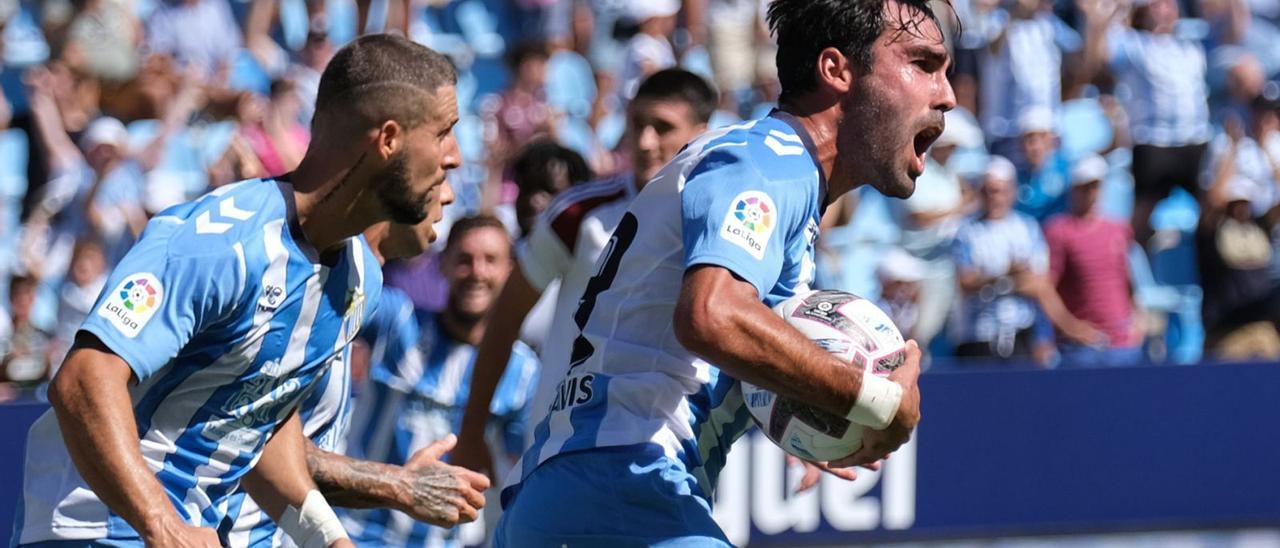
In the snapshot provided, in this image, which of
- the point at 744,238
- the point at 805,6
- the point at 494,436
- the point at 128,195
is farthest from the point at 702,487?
the point at 128,195

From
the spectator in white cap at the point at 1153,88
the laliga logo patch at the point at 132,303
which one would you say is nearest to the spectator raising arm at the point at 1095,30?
the spectator in white cap at the point at 1153,88

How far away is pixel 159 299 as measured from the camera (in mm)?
3943

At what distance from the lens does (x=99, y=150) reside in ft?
35.6

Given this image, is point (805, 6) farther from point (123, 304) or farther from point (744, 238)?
point (123, 304)

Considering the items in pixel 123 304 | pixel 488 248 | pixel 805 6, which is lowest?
pixel 488 248

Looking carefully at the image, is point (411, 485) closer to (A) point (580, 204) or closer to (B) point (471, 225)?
(A) point (580, 204)

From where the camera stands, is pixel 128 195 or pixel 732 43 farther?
pixel 732 43

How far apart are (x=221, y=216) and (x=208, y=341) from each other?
0.28 metres

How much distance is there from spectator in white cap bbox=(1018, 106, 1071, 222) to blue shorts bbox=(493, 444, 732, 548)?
8887mm

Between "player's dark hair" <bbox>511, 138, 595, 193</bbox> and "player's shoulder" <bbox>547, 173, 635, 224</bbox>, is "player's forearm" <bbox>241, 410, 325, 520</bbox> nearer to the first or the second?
"player's shoulder" <bbox>547, 173, 635, 224</bbox>

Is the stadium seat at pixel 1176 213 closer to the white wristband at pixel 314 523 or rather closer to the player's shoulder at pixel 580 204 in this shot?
the player's shoulder at pixel 580 204

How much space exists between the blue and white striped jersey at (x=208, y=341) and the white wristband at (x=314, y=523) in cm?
17

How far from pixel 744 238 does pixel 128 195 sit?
7.70 meters

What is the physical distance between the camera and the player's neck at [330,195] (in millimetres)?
4395
